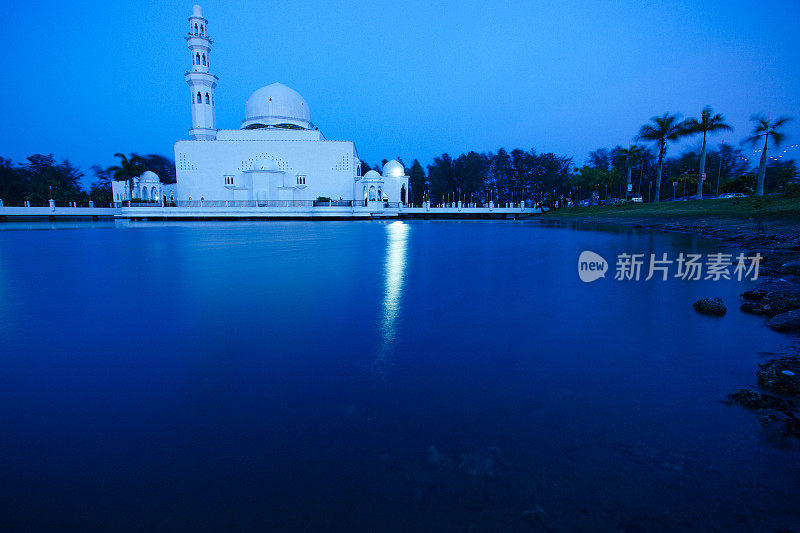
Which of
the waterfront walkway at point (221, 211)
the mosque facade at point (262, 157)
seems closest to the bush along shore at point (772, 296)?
the waterfront walkway at point (221, 211)

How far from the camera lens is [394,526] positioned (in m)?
1.85

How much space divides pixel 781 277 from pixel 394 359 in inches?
284

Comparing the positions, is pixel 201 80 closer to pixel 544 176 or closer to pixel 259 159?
pixel 259 159

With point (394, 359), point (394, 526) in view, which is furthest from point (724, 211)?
point (394, 526)

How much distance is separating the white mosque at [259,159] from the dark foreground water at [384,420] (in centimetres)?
3947

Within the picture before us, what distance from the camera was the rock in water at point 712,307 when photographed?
5.26 m

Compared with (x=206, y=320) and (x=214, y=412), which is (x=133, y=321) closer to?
(x=206, y=320)

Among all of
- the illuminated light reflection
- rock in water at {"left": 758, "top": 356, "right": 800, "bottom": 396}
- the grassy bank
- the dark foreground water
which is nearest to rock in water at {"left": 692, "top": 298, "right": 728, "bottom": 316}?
the dark foreground water

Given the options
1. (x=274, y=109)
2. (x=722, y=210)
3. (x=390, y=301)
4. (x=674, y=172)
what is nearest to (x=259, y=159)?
(x=274, y=109)

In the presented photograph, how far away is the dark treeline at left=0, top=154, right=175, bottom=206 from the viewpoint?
4526cm

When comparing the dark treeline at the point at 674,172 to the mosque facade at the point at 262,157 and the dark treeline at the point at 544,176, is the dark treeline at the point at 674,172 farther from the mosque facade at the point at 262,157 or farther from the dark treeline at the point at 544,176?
the mosque facade at the point at 262,157

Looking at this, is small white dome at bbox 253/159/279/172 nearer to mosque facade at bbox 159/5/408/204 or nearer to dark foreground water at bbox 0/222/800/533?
mosque facade at bbox 159/5/408/204

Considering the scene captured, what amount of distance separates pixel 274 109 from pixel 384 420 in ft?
161

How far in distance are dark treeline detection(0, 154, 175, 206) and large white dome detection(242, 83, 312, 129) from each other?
39.5 ft
